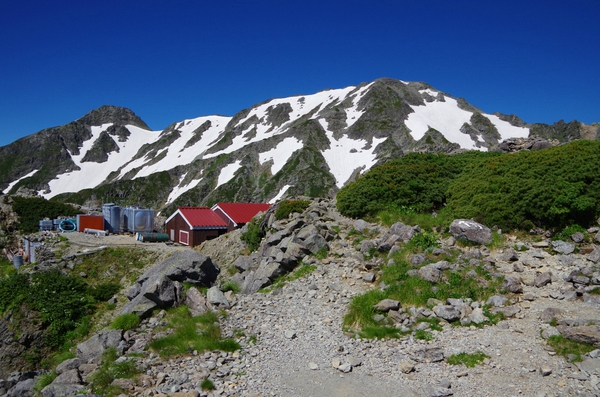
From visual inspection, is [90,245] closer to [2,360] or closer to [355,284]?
[2,360]

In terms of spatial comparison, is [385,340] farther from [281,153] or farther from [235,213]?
[281,153]

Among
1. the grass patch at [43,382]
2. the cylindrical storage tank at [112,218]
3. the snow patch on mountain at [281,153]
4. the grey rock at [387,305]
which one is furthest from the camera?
the snow patch on mountain at [281,153]

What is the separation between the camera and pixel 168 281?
1326 centimetres

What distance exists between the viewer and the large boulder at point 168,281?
12641mm

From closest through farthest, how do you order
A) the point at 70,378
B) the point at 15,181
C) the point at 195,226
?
the point at 70,378 < the point at 195,226 < the point at 15,181

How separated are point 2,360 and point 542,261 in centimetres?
2331

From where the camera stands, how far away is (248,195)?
362 ft

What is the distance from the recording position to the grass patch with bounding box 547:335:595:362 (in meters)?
8.75

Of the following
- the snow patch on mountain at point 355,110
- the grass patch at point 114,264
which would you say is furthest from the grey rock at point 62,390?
the snow patch on mountain at point 355,110

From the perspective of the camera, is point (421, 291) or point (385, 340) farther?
point (421, 291)

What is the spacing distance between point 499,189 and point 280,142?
115274 mm

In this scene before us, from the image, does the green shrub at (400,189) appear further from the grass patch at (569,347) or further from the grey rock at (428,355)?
the grey rock at (428,355)

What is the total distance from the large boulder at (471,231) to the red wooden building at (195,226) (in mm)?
27701

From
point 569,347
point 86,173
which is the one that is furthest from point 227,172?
point 569,347
